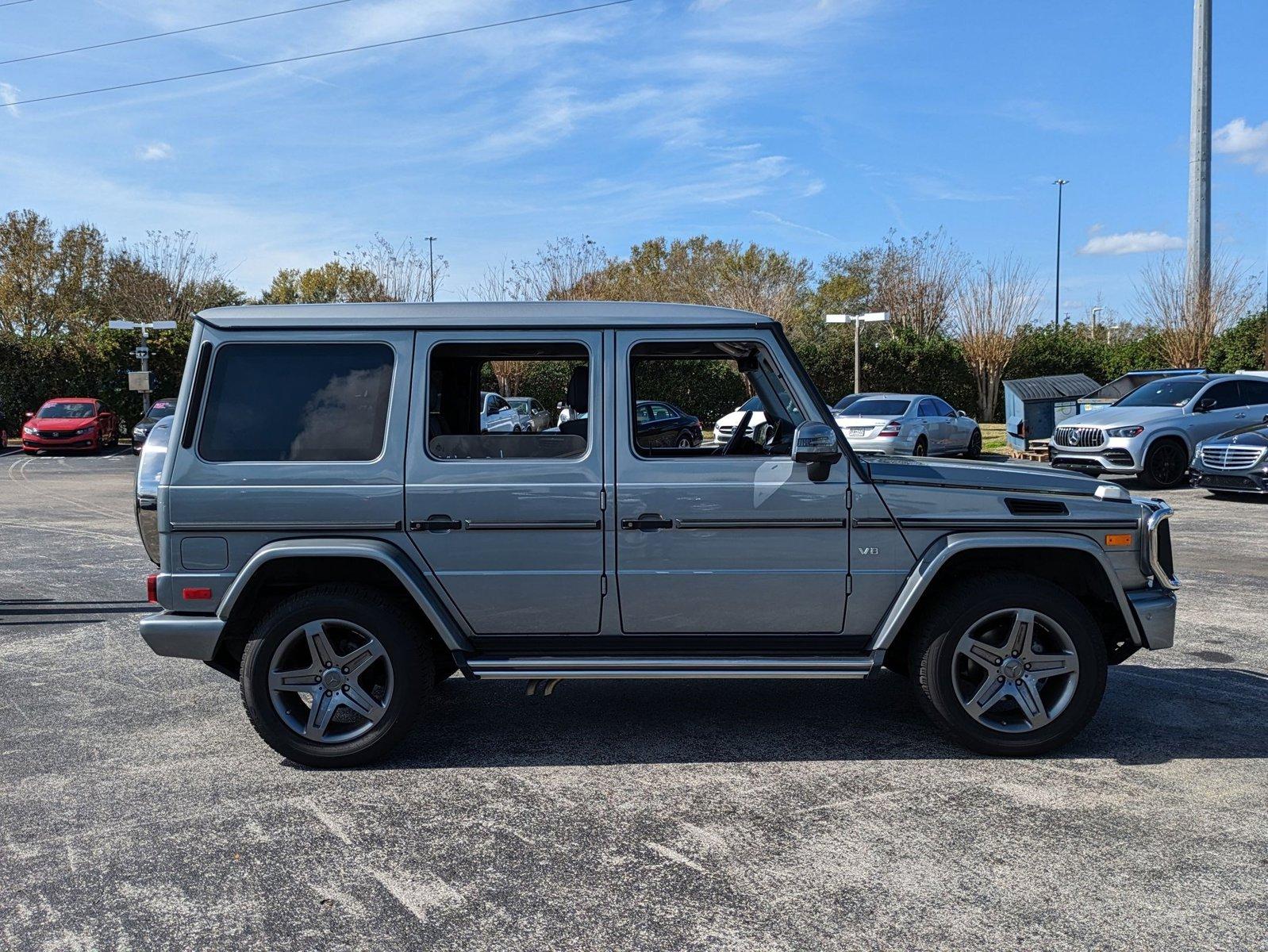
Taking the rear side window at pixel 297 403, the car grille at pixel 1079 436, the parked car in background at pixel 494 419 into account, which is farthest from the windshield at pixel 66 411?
the rear side window at pixel 297 403

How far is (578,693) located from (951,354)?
112 feet

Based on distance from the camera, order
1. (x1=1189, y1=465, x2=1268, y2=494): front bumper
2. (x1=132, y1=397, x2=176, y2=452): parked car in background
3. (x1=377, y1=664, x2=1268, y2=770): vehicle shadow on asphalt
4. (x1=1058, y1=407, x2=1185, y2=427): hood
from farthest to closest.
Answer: (x1=132, y1=397, x2=176, y2=452): parked car in background
(x1=1058, y1=407, x2=1185, y2=427): hood
(x1=1189, y1=465, x2=1268, y2=494): front bumper
(x1=377, y1=664, x2=1268, y2=770): vehicle shadow on asphalt

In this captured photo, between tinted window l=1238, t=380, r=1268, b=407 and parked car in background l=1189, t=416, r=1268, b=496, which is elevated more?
tinted window l=1238, t=380, r=1268, b=407

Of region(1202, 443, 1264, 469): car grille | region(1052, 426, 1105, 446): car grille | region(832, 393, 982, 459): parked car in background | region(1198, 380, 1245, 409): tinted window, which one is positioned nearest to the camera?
region(1202, 443, 1264, 469): car grille

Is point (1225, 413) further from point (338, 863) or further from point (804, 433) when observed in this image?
point (338, 863)

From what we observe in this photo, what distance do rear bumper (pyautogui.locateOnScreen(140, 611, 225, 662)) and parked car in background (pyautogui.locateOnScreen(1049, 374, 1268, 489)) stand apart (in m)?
15.5

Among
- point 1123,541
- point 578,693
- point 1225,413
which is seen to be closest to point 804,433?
point 1123,541

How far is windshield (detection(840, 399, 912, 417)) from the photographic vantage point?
72.9 ft

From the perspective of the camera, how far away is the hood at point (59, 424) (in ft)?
95.2

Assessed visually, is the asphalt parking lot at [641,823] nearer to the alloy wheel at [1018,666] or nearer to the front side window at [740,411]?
the alloy wheel at [1018,666]

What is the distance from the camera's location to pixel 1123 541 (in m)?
4.58

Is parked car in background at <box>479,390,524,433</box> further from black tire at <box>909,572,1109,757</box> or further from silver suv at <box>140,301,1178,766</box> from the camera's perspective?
black tire at <box>909,572,1109,757</box>

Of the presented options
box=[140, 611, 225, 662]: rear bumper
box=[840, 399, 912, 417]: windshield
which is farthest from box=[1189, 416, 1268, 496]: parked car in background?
box=[140, 611, 225, 662]: rear bumper

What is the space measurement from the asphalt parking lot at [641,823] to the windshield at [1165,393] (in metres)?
12.7
